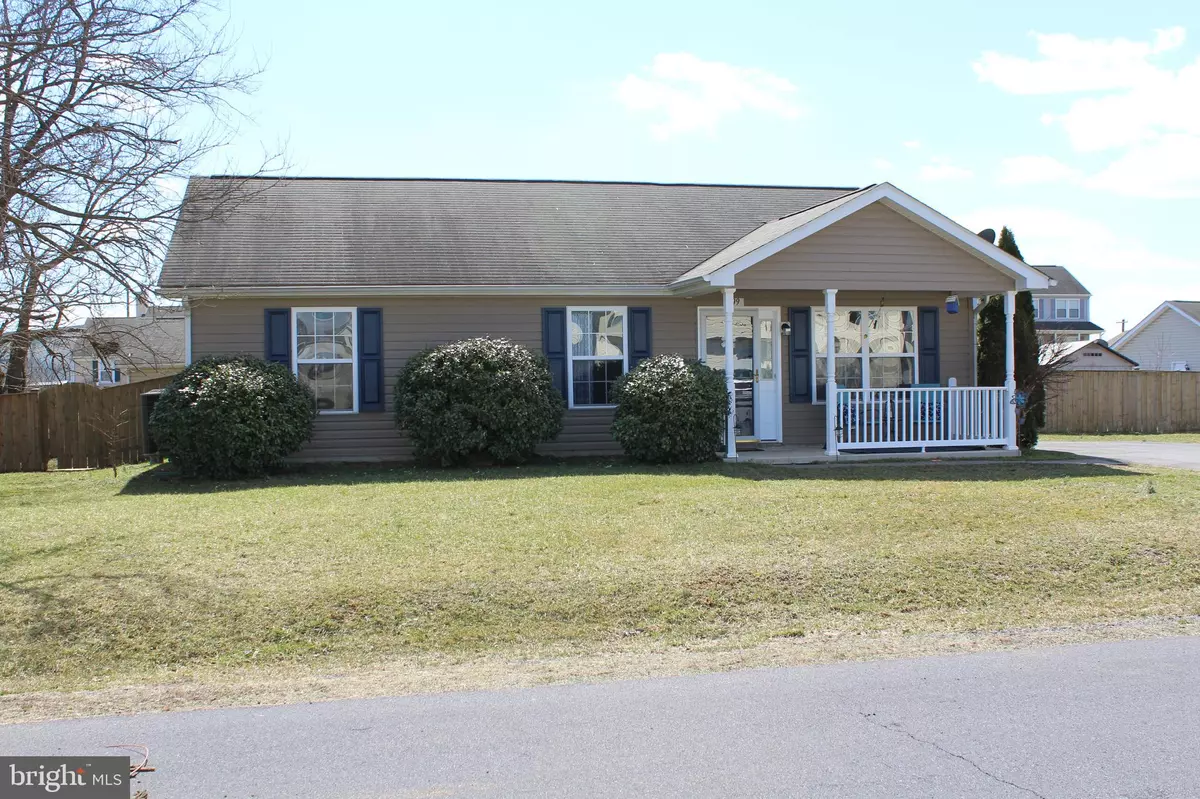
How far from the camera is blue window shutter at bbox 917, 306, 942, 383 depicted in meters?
16.7

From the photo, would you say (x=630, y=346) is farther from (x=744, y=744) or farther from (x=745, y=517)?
(x=744, y=744)

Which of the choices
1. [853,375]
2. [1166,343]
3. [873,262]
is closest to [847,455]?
[853,375]

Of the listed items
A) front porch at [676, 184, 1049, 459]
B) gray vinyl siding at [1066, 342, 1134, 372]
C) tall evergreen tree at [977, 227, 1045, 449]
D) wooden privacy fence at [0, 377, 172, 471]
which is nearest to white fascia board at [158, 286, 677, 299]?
front porch at [676, 184, 1049, 459]

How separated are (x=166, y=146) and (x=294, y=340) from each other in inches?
156

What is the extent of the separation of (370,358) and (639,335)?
4.30 m

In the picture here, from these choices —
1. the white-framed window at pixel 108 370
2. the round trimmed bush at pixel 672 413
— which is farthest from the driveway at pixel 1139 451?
the white-framed window at pixel 108 370

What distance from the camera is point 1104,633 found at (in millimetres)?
6621

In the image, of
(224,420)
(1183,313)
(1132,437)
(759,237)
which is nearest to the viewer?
(224,420)

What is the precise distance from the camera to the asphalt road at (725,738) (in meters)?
4.11

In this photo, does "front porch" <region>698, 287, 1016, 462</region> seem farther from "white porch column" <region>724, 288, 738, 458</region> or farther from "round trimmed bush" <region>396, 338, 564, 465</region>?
"round trimmed bush" <region>396, 338, 564, 465</region>

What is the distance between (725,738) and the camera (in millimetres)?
4652

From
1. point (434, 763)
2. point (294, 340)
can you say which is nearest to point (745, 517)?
point (434, 763)

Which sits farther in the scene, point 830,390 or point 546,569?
point 830,390

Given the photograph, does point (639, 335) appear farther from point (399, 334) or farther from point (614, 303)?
Result: point (399, 334)
